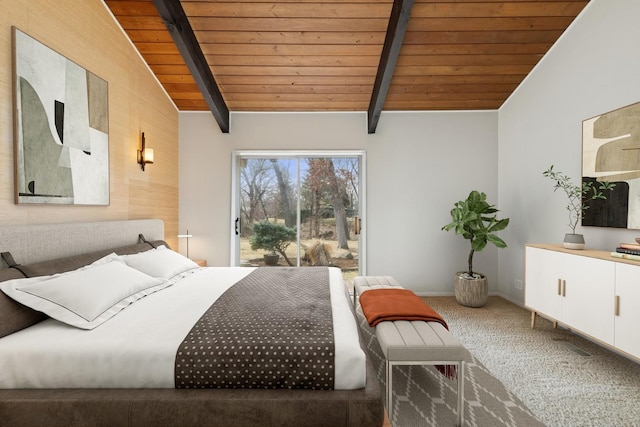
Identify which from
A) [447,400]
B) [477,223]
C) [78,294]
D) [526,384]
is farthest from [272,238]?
[526,384]

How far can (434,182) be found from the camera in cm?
429

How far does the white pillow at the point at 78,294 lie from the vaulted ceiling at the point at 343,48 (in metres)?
2.17

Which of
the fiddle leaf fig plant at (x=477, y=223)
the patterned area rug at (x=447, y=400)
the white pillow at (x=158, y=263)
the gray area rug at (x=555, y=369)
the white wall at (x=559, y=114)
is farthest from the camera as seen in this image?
the fiddle leaf fig plant at (x=477, y=223)

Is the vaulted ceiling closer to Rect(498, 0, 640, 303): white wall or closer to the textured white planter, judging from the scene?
Rect(498, 0, 640, 303): white wall

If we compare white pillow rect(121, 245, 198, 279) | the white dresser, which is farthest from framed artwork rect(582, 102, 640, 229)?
white pillow rect(121, 245, 198, 279)

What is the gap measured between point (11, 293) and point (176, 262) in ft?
3.97

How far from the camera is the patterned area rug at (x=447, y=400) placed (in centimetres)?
176

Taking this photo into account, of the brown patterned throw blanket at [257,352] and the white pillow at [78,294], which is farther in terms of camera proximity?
the white pillow at [78,294]

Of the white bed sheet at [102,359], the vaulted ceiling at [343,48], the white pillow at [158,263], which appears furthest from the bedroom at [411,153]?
the white bed sheet at [102,359]

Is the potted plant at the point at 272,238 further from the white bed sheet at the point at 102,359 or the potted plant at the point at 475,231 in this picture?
the white bed sheet at the point at 102,359

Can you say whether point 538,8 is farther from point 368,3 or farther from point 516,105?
point 368,3

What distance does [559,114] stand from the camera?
3.21m

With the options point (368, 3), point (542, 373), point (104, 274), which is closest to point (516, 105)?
point (368, 3)

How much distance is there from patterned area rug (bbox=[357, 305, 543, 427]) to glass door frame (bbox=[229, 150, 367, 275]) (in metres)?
2.12
